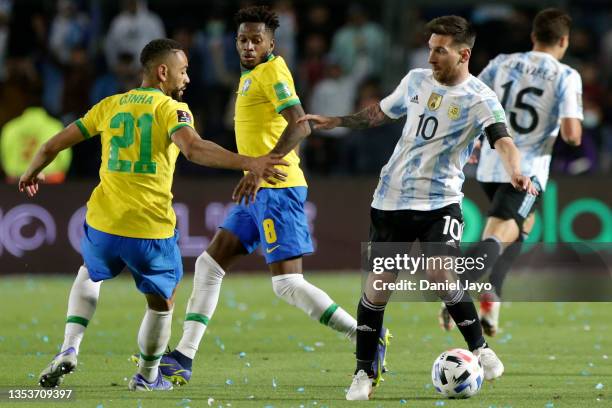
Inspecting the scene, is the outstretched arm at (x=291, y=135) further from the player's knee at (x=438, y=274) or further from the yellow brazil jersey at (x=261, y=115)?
the player's knee at (x=438, y=274)

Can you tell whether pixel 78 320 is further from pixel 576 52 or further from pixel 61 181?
pixel 576 52

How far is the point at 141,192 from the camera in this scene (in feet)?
23.5

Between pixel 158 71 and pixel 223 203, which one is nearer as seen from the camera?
pixel 158 71

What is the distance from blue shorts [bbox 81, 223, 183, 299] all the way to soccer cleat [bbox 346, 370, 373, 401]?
3.78 feet

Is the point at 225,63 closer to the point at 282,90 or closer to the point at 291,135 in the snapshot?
the point at 282,90

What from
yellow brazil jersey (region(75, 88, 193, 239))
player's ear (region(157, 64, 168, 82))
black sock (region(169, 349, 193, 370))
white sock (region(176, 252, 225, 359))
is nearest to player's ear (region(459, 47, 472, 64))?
yellow brazil jersey (region(75, 88, 193, 239))

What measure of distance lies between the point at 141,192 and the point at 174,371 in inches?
48.4

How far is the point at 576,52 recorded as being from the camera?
17422 millimetres

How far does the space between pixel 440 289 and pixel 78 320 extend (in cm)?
209

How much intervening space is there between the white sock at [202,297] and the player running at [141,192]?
0.67 meters

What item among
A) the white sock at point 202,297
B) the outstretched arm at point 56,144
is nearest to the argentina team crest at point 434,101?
the white sock at point 202,297

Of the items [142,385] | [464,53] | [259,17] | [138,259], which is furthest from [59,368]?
[464,53]

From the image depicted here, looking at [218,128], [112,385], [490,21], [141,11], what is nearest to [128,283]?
[218,128]

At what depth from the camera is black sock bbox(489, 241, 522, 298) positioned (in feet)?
31.9
